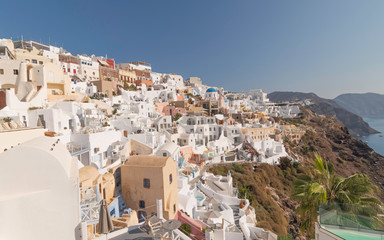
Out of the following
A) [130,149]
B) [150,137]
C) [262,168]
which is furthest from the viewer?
[262,168]

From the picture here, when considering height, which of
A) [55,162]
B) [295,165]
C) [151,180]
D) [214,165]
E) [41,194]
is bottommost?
[295,165]

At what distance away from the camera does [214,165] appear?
31.4 meters

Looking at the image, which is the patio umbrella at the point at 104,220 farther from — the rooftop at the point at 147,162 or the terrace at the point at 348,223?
the terrace at the point at 348,223

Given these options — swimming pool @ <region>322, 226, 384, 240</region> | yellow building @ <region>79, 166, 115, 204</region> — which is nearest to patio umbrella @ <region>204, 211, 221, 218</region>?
yellow building @ <region>79, 166, 115, 204</region>

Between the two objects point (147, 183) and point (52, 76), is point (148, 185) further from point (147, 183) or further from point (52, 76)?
point (52, 76)

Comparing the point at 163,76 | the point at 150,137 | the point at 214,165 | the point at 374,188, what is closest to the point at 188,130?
the point at 214,165

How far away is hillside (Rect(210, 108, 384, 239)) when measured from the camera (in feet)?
81.8

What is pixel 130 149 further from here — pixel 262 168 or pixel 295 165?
pixel 295 165

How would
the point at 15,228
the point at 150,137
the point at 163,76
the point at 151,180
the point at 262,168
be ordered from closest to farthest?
the point at 15,228 → the point at 151,180 → the point at 150,137 → the point at 262,168 → the point at 163,76

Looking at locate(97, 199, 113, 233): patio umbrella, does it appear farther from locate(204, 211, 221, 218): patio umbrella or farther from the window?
locate(204, 211, 221, 218): patio umbrella

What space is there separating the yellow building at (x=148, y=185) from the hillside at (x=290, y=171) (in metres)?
7.60

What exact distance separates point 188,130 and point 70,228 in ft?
104

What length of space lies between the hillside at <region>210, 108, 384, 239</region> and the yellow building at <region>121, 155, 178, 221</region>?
7.60m

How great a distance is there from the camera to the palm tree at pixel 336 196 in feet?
19.9
